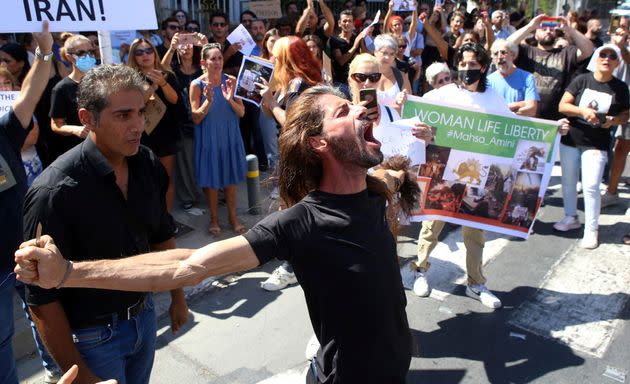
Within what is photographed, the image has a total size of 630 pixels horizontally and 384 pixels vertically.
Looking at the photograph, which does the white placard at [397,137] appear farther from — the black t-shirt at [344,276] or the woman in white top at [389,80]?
the black t-shirt at [344,276]

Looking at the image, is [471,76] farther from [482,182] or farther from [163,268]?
[163,268]

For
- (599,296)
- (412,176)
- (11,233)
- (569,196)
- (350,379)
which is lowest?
(599,296)

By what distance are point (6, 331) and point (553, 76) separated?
6.08 m

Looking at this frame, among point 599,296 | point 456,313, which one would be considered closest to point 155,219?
point 456,313

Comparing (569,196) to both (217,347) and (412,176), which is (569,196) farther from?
(217,347)

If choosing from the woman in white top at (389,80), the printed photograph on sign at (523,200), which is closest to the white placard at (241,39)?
the woman in white top at (389,80)

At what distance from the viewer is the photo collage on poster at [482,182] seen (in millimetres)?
4137

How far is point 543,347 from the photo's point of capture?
12.3 ft

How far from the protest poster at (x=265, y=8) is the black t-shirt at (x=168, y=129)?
3491mm

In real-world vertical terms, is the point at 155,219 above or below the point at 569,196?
above

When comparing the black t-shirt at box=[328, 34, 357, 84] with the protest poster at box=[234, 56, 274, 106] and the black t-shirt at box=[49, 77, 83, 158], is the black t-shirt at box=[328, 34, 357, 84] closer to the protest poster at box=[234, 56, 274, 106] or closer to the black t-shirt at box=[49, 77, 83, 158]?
the protest poster at box=[234, 56, 274, 106]

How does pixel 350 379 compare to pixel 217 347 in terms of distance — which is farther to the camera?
pixel 217 347

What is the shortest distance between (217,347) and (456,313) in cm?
193

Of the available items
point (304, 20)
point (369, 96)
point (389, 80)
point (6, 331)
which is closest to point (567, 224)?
point (389, 80)
